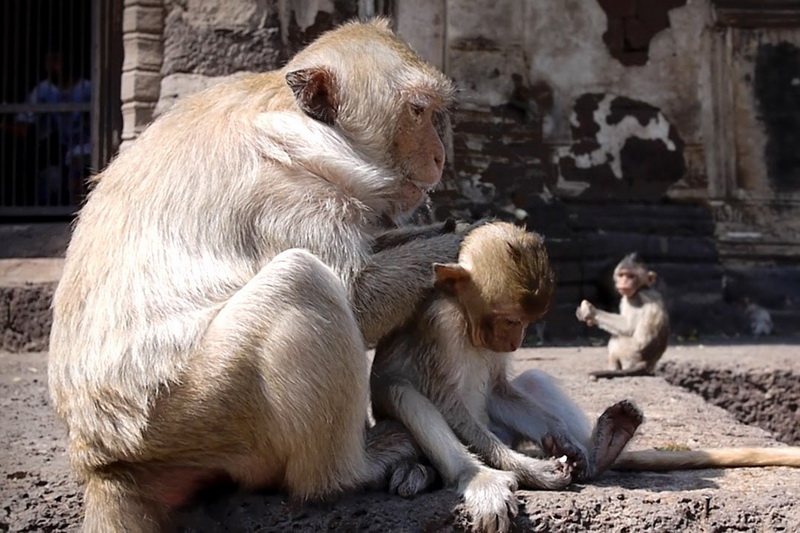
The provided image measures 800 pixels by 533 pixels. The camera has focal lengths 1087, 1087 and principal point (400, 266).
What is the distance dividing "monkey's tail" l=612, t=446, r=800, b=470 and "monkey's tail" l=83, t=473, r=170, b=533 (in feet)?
5.69

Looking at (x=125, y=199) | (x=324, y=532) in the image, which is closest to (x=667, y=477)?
(x=324, y=532)

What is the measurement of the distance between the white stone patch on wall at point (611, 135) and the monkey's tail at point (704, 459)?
7978 mm

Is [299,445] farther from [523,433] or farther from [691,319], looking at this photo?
[691,319]

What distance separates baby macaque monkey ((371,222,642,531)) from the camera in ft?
11.6

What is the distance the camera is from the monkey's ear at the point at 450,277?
3604 mm

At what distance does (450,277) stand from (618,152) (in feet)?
29.2

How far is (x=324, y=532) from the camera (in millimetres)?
3451

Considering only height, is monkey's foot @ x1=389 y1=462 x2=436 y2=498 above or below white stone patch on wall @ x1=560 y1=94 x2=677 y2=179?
below

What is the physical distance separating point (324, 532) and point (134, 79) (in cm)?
618

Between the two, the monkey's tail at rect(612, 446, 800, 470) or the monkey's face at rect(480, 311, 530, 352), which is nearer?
the monkey's face at rect(480, 311, 530, 352)

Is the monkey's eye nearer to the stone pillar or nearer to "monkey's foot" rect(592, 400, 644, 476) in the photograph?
"monkey's foot" rect(592, 400, 644, 476)

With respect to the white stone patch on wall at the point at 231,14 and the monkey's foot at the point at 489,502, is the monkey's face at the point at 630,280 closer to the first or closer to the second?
the white stone patch on wall at the point at 231,14

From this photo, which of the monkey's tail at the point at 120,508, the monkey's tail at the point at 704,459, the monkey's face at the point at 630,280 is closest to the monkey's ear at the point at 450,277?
the monkey's tail at the point at 704,459

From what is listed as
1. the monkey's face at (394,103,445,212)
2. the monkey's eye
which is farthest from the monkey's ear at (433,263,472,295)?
the monkey's eye
